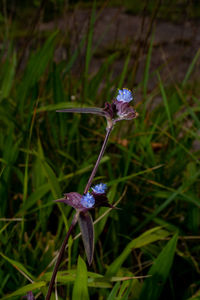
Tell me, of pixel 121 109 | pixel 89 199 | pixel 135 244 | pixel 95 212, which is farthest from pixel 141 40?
pixel 89 199

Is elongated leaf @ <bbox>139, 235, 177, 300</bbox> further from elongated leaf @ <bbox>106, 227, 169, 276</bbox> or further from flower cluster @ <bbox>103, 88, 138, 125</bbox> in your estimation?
flower cluster @ <bbox>103, 88, 138, 125</bbox>

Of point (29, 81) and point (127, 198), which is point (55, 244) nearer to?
point (127, 198)

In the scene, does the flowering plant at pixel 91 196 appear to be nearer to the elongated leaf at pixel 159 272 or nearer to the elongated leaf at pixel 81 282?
the elongated leaf at pixel 81 282

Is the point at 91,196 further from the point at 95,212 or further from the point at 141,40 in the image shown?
the point at 141,40

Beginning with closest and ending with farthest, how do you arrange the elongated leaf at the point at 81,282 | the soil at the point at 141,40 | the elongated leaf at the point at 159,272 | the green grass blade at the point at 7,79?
the elongated leaf at the point at 81,282
the elongated leaf at the point at 159,272
the green grass blade at the point at 7,79
the soil at the point at 141,40

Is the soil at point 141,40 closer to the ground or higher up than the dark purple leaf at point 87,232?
higher up

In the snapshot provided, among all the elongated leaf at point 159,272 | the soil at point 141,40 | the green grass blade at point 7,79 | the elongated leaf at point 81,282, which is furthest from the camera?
the soil at point 141,40

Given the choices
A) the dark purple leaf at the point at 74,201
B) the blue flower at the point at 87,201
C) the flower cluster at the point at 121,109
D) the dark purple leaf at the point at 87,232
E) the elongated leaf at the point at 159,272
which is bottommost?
the elongated leaf at the point at 159,272

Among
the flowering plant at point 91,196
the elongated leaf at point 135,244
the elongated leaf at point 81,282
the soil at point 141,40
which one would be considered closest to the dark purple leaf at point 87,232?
the flowering plant at point 91,196

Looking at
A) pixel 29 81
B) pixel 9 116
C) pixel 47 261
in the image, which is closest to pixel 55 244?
pixel 47 261

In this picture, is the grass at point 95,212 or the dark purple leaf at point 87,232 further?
the grass at point 95,212
